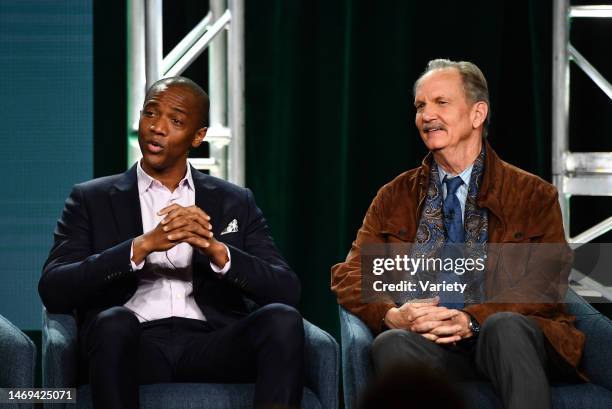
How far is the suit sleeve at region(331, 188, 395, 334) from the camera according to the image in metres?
3.10

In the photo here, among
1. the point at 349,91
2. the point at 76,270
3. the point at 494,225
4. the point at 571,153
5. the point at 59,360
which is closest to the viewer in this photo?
the point at 59,360

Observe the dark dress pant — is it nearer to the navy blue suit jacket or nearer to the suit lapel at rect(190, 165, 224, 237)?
the navy blue suit jacket

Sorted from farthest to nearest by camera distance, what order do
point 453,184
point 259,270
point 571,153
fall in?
point 571,153
point 453,184
point 259,270

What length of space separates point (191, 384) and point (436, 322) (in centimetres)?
75

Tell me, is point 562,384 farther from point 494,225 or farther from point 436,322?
point 494,225

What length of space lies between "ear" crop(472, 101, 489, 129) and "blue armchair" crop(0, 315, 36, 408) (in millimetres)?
1610

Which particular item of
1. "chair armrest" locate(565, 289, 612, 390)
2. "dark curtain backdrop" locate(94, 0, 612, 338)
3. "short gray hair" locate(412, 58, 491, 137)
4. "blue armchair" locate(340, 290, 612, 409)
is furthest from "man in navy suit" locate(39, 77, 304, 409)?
"dark curtain backdrop" locate(94, 0, 612, 338)

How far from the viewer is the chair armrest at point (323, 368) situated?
2822mm

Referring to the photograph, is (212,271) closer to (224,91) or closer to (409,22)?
(224,91)

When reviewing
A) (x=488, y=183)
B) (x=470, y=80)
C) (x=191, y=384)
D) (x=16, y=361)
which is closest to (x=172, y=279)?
(x=191, y=384)

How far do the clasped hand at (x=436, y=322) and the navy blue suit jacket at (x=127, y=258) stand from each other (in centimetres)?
37

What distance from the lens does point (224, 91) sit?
13.3ft

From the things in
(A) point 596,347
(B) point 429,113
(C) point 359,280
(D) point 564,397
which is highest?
(B) point 429,113

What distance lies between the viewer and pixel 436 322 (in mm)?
2959
